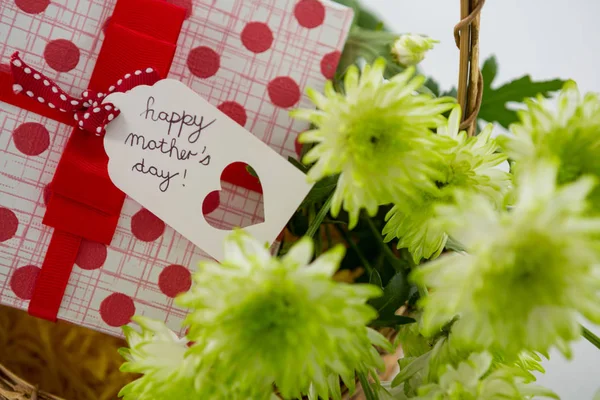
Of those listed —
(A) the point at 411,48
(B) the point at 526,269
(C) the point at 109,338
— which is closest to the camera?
(B) the point at 526,269

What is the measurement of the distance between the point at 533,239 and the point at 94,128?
531 mm

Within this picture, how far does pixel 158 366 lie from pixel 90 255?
0.90 ft

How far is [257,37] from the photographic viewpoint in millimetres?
736

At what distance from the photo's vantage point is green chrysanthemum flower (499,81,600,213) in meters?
0.47

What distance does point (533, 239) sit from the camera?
1.32ft

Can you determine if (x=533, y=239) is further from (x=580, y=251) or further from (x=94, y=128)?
(x=94, y=128)

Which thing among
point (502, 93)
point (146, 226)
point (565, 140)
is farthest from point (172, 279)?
point (502, 93)

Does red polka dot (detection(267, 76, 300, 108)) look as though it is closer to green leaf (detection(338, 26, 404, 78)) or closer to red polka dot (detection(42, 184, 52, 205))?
green leaf (detection(338, 26, 404, 78))

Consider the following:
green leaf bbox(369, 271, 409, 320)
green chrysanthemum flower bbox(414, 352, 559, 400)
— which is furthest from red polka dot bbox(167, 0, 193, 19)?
green chrysanthemum flower bbox(414, 352, 559, 400)

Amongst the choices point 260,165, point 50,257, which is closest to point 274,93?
point 260,165

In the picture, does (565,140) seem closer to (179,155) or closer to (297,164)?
(297,164)

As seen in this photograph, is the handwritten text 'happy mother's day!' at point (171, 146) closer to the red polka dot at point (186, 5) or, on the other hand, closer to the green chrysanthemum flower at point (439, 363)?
the red polka dot at point (186, 5)

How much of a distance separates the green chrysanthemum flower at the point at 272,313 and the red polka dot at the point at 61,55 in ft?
1.37

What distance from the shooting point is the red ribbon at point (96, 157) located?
0.72m
